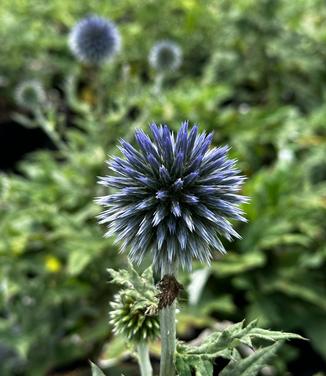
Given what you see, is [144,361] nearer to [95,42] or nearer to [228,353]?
[228,353]

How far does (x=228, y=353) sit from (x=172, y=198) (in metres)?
0.26

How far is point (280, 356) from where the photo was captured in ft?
7.79

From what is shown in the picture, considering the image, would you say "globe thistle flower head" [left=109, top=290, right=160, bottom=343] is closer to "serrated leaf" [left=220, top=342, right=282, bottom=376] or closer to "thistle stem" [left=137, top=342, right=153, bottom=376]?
"thistle stem" [left=137, top=342, right=153, bottom=376]

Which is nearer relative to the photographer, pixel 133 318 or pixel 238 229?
pixel 133 318

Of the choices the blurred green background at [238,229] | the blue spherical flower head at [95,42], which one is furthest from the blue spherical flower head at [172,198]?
the blue spherical flower head at [95,42]

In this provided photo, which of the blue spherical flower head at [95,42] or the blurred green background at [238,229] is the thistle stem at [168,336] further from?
the blue spherical flower head at [95,42]

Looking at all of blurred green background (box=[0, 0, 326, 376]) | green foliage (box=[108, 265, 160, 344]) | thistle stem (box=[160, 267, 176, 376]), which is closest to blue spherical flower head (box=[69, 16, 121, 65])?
blurred green background (box=[0, 0, 326, 376])

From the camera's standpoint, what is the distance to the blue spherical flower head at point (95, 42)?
2.59 metres

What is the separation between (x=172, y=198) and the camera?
899 mm

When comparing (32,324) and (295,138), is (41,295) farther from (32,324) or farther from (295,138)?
(295,138)

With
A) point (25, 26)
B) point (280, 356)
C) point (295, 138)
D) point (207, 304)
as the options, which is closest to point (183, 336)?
point (207, 304)

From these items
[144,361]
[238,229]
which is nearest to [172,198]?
[144,361]

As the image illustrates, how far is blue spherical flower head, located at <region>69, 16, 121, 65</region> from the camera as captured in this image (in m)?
2.59

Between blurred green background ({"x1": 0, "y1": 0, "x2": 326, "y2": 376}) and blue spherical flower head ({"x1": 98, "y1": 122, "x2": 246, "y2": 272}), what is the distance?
967mm
